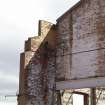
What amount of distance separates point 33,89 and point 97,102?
4345 mm

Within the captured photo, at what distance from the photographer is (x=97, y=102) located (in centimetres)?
1981

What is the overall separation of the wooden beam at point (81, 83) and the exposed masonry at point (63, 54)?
0.16 meters

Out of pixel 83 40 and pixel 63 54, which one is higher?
pixel 83 40

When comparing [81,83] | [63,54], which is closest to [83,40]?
[63,54]

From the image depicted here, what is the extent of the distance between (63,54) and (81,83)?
1.92 metres

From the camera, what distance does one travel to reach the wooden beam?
15712mm

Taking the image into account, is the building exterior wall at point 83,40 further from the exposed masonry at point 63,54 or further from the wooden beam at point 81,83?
the wooden beam at point 81,83

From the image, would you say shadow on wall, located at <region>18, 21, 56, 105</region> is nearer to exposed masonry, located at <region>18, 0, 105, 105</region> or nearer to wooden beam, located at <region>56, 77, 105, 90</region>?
exposed masonry, located at <region>18, 0, 105, 105</region>

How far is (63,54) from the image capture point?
17.6m

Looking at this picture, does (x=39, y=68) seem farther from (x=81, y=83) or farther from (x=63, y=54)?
(x=81, y=83)

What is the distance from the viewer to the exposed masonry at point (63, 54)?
1625 cm

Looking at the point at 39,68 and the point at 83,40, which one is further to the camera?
the point at 39,68

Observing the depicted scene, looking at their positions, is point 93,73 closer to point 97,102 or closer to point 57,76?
point 57,76

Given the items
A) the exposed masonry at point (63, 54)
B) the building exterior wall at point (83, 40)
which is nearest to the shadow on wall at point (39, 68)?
the exposed masonry at point (63, 54)
